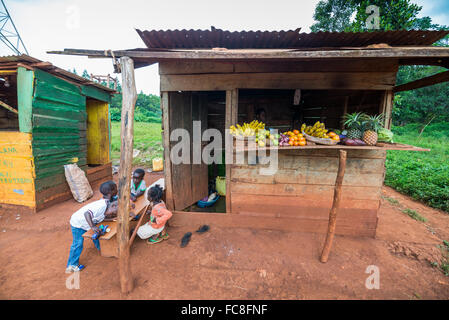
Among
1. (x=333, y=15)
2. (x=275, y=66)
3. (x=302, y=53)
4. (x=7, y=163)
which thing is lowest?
(x=7, y=163)

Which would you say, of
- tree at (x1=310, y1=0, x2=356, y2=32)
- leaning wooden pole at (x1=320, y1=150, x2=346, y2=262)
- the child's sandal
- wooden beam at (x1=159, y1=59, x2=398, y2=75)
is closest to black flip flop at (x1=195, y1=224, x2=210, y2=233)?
the child's sandal

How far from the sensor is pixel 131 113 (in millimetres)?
2523

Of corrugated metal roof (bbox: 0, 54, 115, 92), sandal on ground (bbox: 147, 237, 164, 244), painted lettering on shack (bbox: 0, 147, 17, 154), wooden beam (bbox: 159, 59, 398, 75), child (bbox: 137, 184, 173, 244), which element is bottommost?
sandal on ground (bbox: 147, 237, 164, 244)

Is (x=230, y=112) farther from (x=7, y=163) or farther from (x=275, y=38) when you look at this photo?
(x=7, y=163)

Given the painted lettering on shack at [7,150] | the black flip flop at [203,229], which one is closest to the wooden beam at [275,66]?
the black flip flop at [203,229]

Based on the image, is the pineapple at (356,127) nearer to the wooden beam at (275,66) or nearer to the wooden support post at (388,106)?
the wooden support post at (388,106)

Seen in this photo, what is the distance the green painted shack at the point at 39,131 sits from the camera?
4.36 m

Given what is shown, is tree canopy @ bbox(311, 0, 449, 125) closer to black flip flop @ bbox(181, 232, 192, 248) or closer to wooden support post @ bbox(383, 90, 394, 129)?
wooden support post @ bbox(383, 90, 394, 129)

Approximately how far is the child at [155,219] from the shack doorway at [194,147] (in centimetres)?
67

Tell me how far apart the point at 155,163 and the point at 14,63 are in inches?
225

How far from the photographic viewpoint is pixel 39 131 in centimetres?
464

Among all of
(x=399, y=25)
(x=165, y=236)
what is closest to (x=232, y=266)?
(x=165, y=236)

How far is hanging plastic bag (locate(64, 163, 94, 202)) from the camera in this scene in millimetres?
5475

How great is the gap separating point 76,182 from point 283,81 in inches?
247
